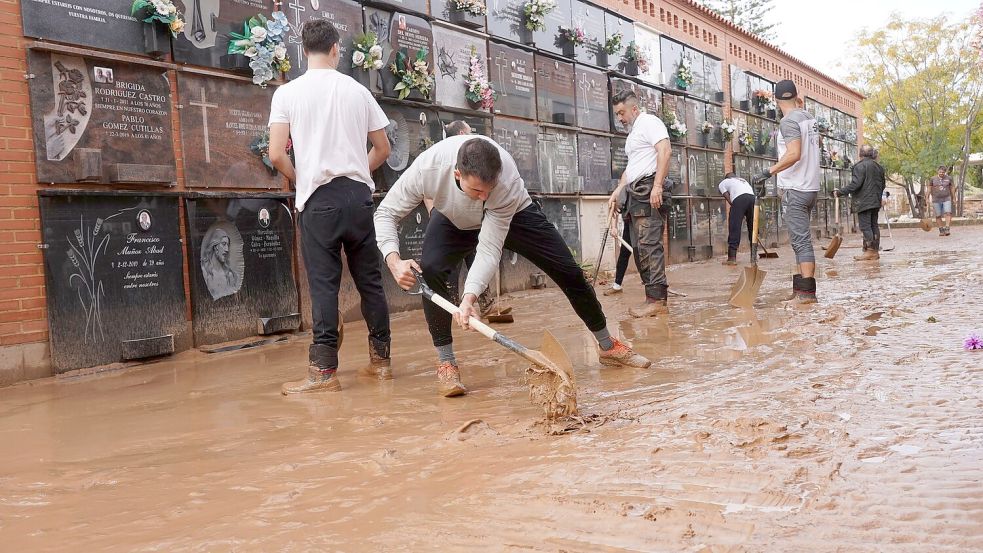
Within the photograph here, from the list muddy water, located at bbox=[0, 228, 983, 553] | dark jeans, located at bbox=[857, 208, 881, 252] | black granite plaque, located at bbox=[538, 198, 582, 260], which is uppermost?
black granite plaque, located at bbox=[538, 198, 582, 260]

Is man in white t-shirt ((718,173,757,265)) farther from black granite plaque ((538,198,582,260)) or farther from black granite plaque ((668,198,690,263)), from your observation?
black granite plaque ((538,198,582,260))

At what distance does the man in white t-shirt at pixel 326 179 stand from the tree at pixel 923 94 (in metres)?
32.5

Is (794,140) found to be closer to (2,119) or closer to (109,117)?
(109,117)

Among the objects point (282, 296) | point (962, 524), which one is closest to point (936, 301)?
point (962, 524)

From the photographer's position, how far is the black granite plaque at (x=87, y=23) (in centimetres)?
514

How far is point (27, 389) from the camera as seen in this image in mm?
4672

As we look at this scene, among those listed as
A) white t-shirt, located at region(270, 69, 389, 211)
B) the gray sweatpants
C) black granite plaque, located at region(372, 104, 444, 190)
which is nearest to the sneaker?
white t-shirt, located at region(270, 69, 389, 211)

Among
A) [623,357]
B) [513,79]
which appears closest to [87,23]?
[623,357]

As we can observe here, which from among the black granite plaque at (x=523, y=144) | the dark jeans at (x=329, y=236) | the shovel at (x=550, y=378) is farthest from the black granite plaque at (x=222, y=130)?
the black granite plaque at (x=523, y=144)

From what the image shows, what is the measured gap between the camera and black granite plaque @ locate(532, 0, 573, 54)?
11.1 metres

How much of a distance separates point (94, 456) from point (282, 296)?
145 inches

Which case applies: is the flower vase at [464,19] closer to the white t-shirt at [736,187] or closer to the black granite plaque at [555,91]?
the black granite plaque at [555,91]

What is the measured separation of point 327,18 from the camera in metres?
7.47

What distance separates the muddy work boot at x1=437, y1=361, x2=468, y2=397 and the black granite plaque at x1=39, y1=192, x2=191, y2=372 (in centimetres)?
269
